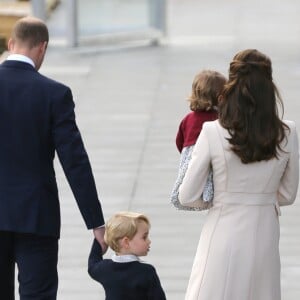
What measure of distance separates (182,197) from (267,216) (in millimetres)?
379

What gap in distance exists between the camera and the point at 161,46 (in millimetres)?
17969

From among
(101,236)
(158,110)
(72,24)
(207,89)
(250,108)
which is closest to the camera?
(250,108)

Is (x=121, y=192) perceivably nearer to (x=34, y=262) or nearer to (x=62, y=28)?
(x=34, y=262)

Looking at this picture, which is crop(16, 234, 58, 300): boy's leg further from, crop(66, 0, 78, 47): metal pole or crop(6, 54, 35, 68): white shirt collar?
crop(66, 0, 78, 47): metal pole

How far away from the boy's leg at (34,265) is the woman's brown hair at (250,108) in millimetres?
1046

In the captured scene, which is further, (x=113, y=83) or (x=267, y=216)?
(x=113, y=83)

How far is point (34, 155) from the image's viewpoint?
5.13 meters

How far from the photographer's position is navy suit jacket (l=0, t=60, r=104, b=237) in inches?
202

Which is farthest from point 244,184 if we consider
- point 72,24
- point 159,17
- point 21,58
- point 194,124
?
point 159,17

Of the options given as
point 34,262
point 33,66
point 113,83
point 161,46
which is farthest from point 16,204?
point 161,46

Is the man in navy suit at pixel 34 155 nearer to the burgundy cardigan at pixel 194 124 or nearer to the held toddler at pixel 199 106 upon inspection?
the held toddler at pixel 199 106

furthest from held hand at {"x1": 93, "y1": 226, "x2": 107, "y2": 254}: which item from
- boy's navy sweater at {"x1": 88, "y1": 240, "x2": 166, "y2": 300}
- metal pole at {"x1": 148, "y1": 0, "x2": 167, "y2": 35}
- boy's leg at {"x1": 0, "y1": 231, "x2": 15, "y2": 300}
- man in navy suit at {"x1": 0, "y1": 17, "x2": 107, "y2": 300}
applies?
metal pole at {"x1": 148, "y1": 0, "x2": 167, "y2": 35}

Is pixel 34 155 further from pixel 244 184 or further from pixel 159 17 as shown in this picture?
pixel 159 17

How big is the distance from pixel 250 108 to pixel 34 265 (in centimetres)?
125
